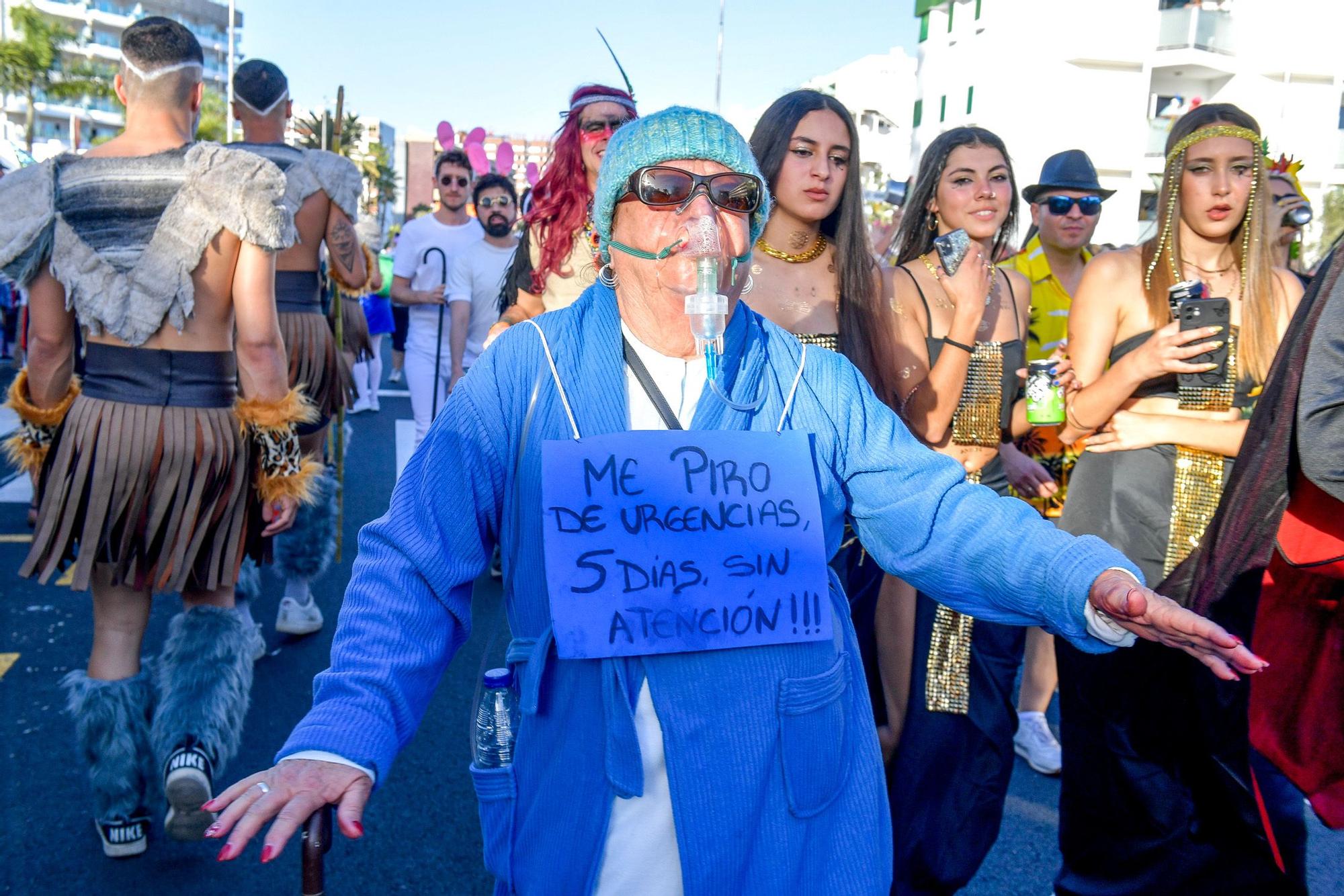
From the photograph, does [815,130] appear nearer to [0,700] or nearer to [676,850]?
[676,850]

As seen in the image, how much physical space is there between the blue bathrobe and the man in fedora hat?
5.98 feet

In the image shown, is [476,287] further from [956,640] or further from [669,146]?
[669,146]

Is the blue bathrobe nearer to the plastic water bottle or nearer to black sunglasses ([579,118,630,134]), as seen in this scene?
the plastic water bottle

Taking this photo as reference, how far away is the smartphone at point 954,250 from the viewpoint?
10.4 ft

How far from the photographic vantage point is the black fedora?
487 cm

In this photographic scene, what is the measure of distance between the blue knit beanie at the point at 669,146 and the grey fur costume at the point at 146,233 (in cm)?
165

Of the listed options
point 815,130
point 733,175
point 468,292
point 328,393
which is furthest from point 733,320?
point 468,292

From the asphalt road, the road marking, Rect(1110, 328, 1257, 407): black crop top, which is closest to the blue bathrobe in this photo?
Rect(1110, 328, 1257, 407): black crop top

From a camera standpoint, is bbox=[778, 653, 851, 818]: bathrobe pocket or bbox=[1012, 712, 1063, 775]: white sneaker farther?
bbox=[1012, 712, 1063, 775]: white sneaker

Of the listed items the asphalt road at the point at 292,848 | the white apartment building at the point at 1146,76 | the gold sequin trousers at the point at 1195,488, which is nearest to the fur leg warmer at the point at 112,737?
the asphalt road at the point at 292,848

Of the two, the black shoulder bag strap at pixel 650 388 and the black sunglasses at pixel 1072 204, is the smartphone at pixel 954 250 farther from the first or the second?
the black sunglasses at pixel 1072 204

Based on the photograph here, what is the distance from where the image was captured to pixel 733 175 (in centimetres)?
187

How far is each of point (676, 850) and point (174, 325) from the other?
7.38 ft

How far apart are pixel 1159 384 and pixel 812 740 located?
1896 mm
